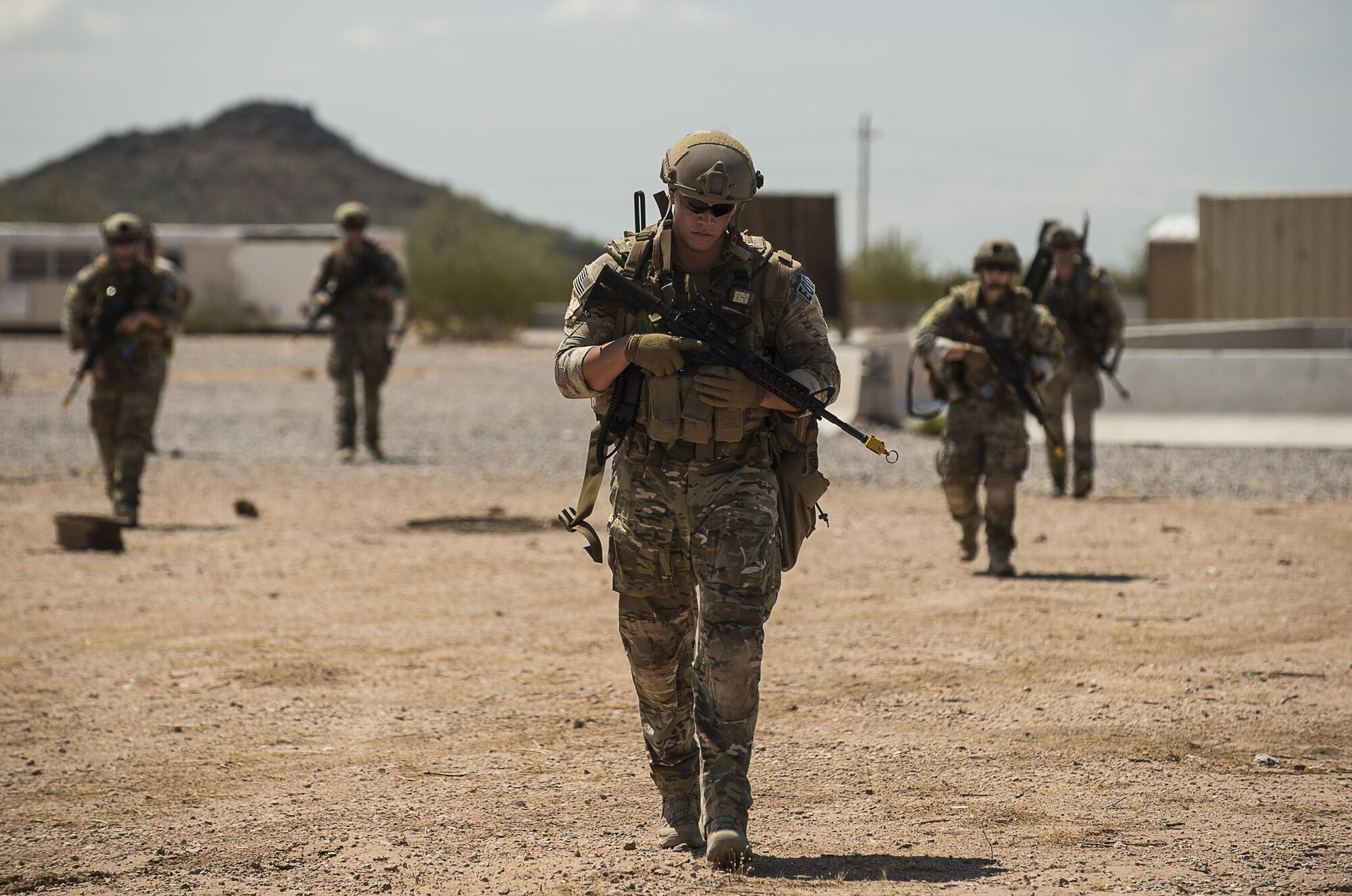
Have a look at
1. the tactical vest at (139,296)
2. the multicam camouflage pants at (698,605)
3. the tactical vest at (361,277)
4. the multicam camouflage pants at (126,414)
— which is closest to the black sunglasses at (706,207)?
the multicam camouflage pants at (698,605)

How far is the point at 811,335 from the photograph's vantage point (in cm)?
426

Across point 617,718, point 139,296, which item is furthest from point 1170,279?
point 617,718

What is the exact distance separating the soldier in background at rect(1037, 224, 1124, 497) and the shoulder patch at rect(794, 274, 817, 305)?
752cm

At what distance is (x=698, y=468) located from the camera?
13.7ft

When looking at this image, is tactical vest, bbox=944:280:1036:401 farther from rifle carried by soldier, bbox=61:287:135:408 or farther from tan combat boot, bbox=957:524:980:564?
rifle carried by soldier, bbox=61:287:135:408

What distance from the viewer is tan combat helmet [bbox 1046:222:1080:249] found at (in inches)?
439

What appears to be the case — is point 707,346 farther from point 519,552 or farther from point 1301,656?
point 519,552

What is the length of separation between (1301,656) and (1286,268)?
21.3 meters

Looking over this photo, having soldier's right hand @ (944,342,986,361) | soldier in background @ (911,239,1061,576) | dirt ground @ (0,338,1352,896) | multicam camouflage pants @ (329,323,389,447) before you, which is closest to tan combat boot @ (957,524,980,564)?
soldier in background @ (911,239,1061,576)

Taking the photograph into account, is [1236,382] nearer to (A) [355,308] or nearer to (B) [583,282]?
(A) [355,308]

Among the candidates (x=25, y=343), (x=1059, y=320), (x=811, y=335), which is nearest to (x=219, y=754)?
(x=811, y=335)

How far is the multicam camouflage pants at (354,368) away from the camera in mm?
13664

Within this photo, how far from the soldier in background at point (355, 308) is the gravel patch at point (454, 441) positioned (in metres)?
0.61

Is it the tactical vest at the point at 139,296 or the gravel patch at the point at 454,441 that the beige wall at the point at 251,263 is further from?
the tactical vest at the point at 139,296
